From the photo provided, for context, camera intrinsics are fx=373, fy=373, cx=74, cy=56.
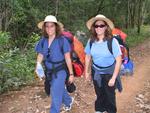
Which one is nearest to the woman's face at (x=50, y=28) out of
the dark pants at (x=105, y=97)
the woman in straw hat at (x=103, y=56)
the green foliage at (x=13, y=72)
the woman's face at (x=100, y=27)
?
the woman in straw hat at (x=103, y=56)

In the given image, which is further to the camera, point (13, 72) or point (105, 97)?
point (13, 72)

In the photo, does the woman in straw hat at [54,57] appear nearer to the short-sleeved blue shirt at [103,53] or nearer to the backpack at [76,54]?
the backpack at [76,54]

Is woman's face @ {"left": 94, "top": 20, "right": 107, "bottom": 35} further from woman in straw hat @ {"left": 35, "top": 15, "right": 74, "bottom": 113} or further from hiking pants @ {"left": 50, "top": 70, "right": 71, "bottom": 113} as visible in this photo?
Answer: hiking pants @ {"left": 50, "top": 70, "right": 71, "bottom": 113}

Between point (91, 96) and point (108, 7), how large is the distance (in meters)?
16.3

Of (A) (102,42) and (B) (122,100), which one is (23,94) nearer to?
(B) (122,100)

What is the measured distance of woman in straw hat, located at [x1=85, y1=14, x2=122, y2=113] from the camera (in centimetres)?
591

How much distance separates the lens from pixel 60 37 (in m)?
6.25

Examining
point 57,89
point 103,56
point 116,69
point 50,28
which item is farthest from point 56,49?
point 116,69

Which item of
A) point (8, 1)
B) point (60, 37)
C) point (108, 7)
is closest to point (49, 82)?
point (60, 37)

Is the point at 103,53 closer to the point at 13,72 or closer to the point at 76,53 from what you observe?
the point at 76,53

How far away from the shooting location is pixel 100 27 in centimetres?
601

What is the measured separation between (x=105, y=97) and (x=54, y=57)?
1121mm

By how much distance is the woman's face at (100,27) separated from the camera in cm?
598

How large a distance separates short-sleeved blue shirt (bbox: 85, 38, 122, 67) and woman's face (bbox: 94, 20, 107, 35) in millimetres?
167
